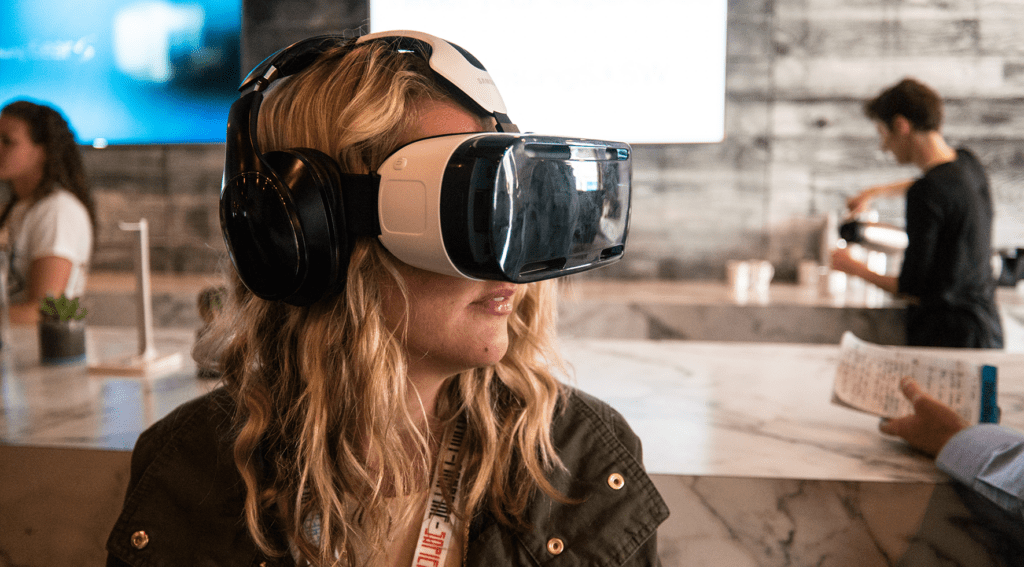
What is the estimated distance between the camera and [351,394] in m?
0.83

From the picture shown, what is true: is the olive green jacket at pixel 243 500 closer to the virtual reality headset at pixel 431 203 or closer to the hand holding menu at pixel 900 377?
the virtual reality headset at pixel 431 203

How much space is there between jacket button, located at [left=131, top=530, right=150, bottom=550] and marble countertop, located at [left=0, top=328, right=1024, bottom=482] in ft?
0.76

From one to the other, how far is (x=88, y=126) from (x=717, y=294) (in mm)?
3042

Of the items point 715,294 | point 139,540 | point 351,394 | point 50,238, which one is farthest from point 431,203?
point 715,294

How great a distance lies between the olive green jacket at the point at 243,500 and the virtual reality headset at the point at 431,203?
251 mm

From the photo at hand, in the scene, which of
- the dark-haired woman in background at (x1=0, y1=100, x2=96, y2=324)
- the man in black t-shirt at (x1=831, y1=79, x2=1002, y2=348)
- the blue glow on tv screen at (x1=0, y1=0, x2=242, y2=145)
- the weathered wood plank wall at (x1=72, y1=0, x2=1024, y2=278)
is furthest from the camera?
the blue glow on tv screen at (x1=0, y1=0, x2=242, y2=145)

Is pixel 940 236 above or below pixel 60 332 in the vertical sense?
above

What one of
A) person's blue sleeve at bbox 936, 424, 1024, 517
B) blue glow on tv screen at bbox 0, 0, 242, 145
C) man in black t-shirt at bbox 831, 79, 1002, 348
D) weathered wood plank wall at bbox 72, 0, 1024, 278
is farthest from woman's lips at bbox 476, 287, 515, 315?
blue glow on tv screen at bbox 0, 0, 242, 145

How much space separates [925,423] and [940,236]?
1580 mm

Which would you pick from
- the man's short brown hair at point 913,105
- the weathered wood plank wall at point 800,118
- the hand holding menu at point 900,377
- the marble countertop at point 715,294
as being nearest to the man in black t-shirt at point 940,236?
the man's short brown hair at point 913,105

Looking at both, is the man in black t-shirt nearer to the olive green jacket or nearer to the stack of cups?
the stack of cups

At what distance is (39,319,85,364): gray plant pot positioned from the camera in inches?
58.8

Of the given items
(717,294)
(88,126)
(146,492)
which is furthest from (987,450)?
(88,126)

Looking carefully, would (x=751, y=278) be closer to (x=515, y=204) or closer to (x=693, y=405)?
(x=693, y=405)
